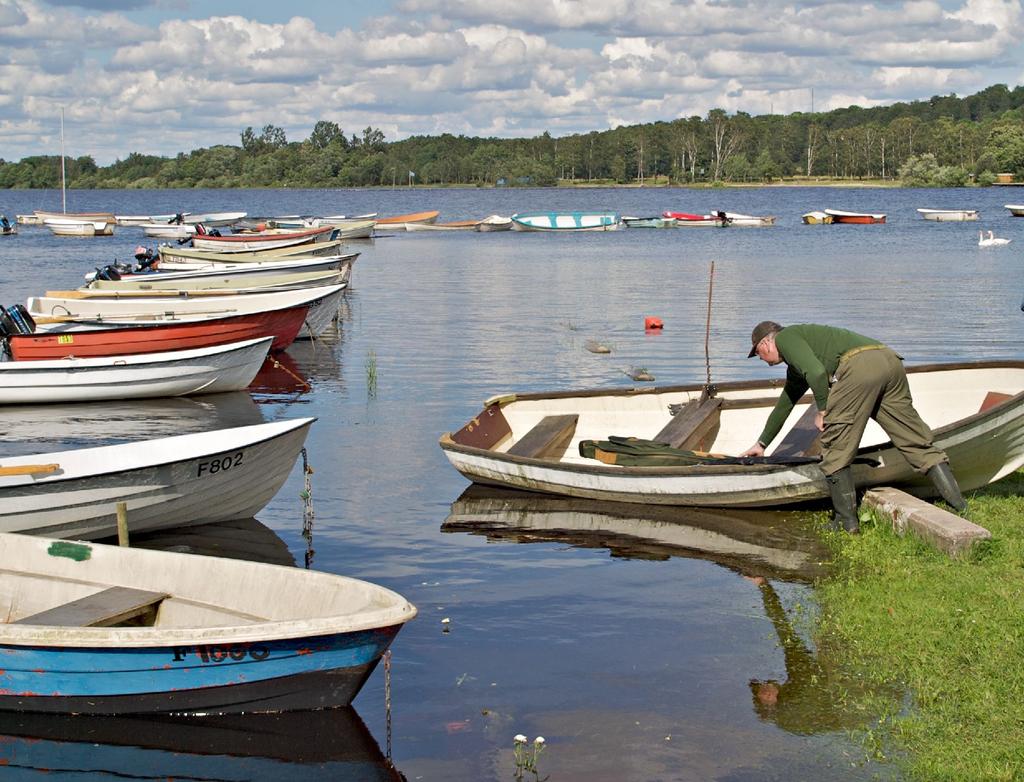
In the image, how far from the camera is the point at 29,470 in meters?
11.2

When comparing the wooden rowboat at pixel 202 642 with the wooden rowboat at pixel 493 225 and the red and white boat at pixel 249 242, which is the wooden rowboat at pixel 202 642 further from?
the wooden rowboat at pixel 493 225

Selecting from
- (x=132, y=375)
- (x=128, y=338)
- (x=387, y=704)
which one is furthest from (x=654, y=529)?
(x=128, y=338)

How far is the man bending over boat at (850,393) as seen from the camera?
10.8 meters

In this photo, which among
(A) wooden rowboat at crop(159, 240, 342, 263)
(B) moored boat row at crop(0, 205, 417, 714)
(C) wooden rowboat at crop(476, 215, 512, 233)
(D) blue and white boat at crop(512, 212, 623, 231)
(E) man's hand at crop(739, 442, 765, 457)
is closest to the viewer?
(B) moored boat row at crop(0, 205, 417, 714)

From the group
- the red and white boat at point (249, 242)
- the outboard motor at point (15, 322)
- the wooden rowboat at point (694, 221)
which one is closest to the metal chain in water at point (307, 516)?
the outboard motor at point (15, 322)

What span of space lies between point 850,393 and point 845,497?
1.09m

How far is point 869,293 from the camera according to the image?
36.5m

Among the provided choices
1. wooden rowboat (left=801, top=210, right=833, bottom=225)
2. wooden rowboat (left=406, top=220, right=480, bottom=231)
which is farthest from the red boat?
wooden rowboat (left=801, top=210, right=833, bottom=225)

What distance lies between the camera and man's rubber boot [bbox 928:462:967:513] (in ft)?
36.5

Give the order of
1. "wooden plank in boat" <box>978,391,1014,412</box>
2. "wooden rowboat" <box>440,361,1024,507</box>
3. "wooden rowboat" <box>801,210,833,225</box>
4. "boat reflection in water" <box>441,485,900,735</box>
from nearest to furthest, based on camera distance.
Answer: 1. "boat reflection in water" <box>441,485,900,735</box>
2. "wooden rowboat" <box>440,361,1024,507</box>
3. "wooden plank in boat" <box>978,391,1014,412</box>
4. "wooden rowboat" <box>801,210,833,225</box>

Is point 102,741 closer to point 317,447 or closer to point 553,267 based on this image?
point 317,447

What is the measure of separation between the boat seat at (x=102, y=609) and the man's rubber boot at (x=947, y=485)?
6.41 m

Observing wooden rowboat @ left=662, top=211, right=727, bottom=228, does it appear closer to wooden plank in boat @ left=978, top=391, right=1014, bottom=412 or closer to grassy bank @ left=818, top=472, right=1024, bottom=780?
wooden plank in boat @ left=978, top=391, right=1014, bottom=412

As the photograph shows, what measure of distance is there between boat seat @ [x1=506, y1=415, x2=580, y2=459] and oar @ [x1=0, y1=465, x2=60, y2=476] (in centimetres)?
468
